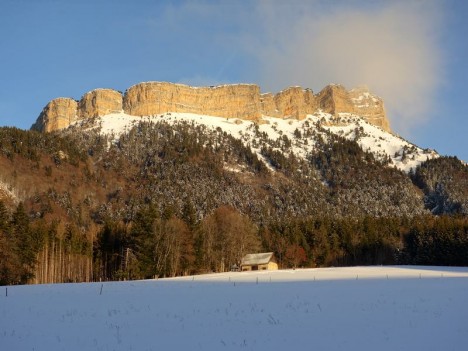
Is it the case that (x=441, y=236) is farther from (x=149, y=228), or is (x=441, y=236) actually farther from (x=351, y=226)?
(x=149, y=228)

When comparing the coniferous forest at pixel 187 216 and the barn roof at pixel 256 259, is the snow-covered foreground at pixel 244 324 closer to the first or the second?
the coniferous forest at pixel 187 216

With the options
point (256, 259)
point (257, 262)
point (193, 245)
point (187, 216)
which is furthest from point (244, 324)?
point (256, 259)

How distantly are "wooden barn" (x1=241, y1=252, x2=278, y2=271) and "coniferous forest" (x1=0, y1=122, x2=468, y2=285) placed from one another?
13.6 ft

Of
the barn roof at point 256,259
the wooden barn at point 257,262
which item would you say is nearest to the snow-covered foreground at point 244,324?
the wooden barn at point 257,262

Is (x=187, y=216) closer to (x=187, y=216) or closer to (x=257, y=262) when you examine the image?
(x=187, y=216)

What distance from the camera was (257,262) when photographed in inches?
3123

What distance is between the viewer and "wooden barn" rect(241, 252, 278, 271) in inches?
3103

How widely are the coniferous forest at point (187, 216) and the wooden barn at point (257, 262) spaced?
4.15 metres

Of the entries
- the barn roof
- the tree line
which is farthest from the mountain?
the barn roof

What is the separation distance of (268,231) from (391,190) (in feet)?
327

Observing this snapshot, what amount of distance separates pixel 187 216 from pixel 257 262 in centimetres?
1472

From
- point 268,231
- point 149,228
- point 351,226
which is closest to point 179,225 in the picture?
point 149,228

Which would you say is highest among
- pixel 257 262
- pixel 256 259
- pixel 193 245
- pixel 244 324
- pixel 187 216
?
pixel 187 216

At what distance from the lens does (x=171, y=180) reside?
176500 millimetres
